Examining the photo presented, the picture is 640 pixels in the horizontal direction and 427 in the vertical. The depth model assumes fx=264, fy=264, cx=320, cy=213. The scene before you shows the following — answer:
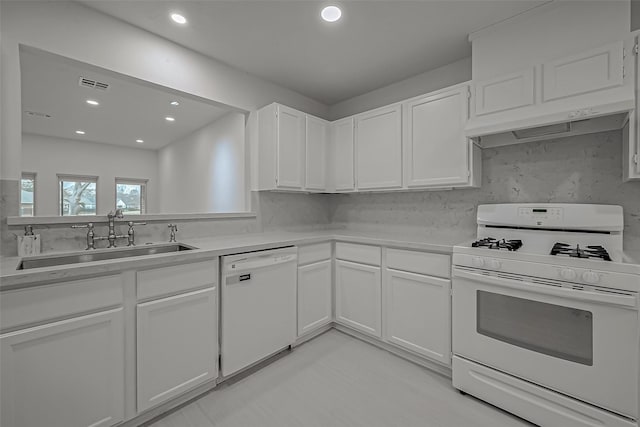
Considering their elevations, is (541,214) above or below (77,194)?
below

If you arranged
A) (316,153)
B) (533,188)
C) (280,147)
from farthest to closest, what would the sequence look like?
1. (316,153)
2. (280,147)
3. (533,188)

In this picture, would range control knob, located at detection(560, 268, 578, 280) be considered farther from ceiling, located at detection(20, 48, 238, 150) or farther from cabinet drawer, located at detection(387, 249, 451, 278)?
ceiling, located at detection(20, 48, 238, 150)

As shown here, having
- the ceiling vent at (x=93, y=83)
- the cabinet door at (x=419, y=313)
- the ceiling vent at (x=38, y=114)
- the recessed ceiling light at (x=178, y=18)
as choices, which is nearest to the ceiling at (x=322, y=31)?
the recessed ceiling light at (x=178, y=18)

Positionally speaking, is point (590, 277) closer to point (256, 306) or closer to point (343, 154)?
point (256, 306)

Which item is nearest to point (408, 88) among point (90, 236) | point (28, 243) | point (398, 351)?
point (398, 351)

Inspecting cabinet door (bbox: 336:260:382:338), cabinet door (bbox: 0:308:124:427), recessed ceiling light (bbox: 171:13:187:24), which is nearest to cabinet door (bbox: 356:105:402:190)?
cabinet door (bbox: 336:260:382:338)

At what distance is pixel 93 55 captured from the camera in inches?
70.2

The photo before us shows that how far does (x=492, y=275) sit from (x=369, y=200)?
1702mm

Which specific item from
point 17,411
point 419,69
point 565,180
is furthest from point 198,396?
point 419,69

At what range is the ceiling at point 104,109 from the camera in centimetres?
273

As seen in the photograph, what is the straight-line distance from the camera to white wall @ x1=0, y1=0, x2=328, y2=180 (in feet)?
4.95

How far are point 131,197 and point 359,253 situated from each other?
501 cm

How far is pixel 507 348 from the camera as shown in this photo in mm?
1574

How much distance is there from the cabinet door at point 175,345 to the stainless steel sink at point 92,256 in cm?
47
